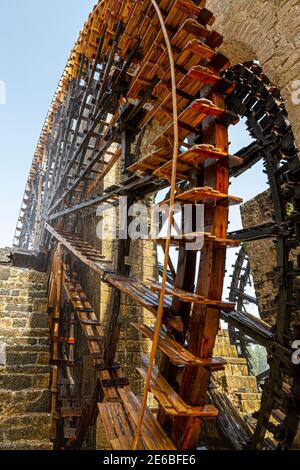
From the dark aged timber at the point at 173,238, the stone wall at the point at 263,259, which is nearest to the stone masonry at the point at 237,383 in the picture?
the dark aged timber at the point at 173,238

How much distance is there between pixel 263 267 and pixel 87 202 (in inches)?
174

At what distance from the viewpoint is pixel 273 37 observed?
267 centimetres

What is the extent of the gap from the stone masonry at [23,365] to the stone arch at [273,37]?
4.47m

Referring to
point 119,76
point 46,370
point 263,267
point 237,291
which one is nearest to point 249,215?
point 263,267

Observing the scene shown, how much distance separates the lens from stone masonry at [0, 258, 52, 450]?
3377mm

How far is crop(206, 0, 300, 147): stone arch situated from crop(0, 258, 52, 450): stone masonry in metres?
4.47

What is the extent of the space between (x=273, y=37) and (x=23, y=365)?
5540mm

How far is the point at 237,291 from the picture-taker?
Result: 9.75 metres

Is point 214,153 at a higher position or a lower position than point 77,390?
higher

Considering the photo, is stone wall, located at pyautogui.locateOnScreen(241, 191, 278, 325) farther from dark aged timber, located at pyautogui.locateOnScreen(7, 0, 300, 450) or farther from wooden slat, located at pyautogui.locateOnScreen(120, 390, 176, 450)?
wooden slat, located at pyautogui.locateOnScreen(120, 390, 176, 450)

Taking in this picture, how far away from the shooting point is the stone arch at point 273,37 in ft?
7.92

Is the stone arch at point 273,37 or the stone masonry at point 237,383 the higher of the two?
the stone arch at point 273,37

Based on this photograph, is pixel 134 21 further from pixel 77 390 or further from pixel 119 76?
pixel 77 390

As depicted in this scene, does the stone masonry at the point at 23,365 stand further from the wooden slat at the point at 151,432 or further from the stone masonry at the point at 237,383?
the stone masonry at the point at 237,383
